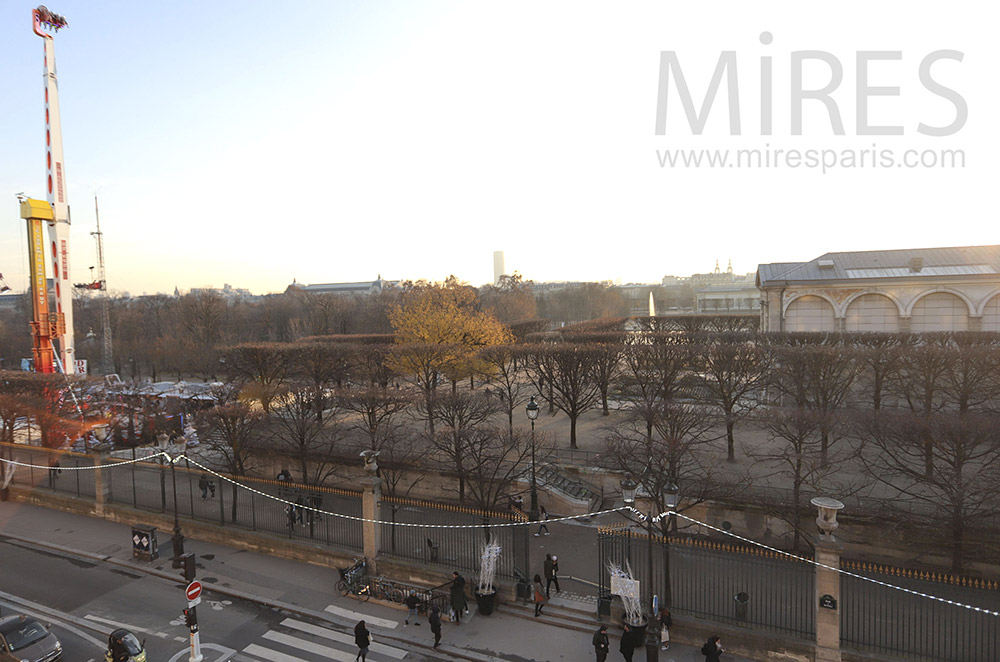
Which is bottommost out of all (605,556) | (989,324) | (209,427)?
(605,556)

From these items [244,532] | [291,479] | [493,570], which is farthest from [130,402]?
[493,570]

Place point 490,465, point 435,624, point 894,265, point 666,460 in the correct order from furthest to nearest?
point 894,265, point 490,465, point 666,460, point 435,624

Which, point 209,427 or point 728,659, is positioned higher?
point 209,427

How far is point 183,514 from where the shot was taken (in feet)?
68.4

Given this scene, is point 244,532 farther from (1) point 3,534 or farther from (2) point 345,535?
(1) point 3,534

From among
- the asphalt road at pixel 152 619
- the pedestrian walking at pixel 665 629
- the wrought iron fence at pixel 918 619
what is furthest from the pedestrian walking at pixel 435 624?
the wrought iron fence at pixel 918 619

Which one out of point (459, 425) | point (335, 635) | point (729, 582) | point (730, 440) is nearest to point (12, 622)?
point (335, 635)

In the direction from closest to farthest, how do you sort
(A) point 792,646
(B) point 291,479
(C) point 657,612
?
(A) point 792,646 < (C) point 657,612 < (B) point 291,479

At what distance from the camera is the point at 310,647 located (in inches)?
519

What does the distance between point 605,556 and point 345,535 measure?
900 cm

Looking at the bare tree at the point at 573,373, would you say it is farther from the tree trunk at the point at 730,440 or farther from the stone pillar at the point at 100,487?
the stone pillar at the point at 100,487

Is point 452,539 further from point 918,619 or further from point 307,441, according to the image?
point 918,619

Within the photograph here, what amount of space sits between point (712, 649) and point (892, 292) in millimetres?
32674

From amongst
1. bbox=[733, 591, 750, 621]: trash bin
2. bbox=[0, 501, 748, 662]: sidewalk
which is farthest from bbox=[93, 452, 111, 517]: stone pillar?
bbox=[733, 591, 750, 621]: trash bin
